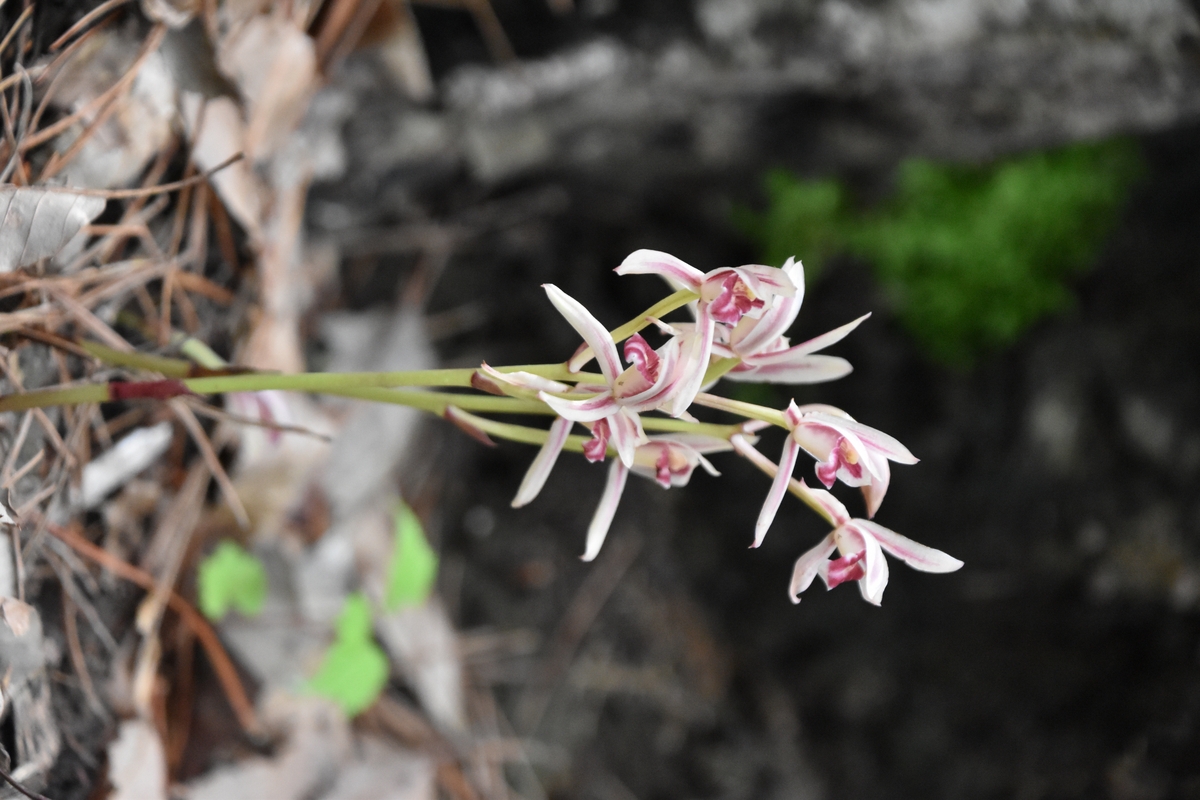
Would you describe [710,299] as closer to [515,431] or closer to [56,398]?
[515,431]

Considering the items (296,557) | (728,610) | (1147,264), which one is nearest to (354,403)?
(296,557)

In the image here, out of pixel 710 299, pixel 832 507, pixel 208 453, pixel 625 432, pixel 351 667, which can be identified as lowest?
pixel 351 667

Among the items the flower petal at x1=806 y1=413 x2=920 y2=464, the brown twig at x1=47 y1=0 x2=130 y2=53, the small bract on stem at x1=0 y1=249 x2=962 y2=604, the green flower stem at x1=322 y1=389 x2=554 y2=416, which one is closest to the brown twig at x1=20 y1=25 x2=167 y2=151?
the brown twig at x1=47 y1=0 x2=130 y2=53

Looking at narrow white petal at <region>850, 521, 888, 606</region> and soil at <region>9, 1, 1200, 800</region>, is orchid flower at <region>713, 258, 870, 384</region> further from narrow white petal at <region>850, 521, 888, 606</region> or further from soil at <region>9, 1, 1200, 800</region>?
soil at <region>9, 1, 1200, 800</region>

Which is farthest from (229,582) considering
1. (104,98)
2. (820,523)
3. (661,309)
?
(820,523)

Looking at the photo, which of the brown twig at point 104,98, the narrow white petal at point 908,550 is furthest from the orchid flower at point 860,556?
the brown twig at point 104,98

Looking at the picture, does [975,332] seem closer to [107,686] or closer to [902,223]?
[902,223]
